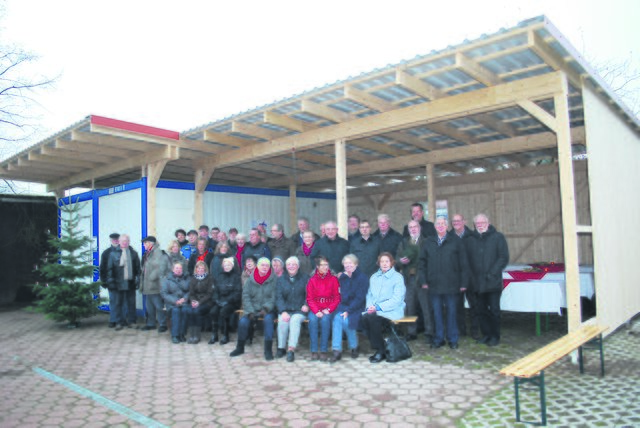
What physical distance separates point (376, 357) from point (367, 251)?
4.77 feet

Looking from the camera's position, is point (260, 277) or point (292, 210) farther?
point (292, 210)

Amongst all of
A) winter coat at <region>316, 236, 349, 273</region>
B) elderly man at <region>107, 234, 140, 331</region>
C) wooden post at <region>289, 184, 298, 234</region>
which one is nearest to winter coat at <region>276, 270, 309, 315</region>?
winter coat at <region>316, 236, 349, 273</region>

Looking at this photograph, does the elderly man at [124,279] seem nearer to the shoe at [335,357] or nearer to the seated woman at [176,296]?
the seated woman at [176,296]

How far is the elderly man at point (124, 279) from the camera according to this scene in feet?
25.3

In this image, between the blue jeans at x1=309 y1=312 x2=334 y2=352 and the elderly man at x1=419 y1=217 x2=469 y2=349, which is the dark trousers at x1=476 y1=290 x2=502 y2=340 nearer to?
the elderly man at x1=419 y1=217 x2=469 y2=349

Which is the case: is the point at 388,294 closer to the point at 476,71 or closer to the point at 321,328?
the point at 321,328

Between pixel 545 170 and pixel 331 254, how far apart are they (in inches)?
239

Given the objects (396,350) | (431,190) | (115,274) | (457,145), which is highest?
(457,145)

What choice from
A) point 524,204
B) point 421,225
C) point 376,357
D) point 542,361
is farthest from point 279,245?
point 524,204

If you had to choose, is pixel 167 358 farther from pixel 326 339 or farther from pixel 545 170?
pixel 545 170

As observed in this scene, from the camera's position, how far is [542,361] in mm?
3443

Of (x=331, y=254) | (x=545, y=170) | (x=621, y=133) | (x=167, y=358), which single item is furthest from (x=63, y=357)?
(x=545, y=170)

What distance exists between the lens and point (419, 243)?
19.9 ft

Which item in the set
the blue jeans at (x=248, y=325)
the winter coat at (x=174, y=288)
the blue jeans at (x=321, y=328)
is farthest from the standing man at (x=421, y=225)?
the winter coat at (x=174, y=288)
